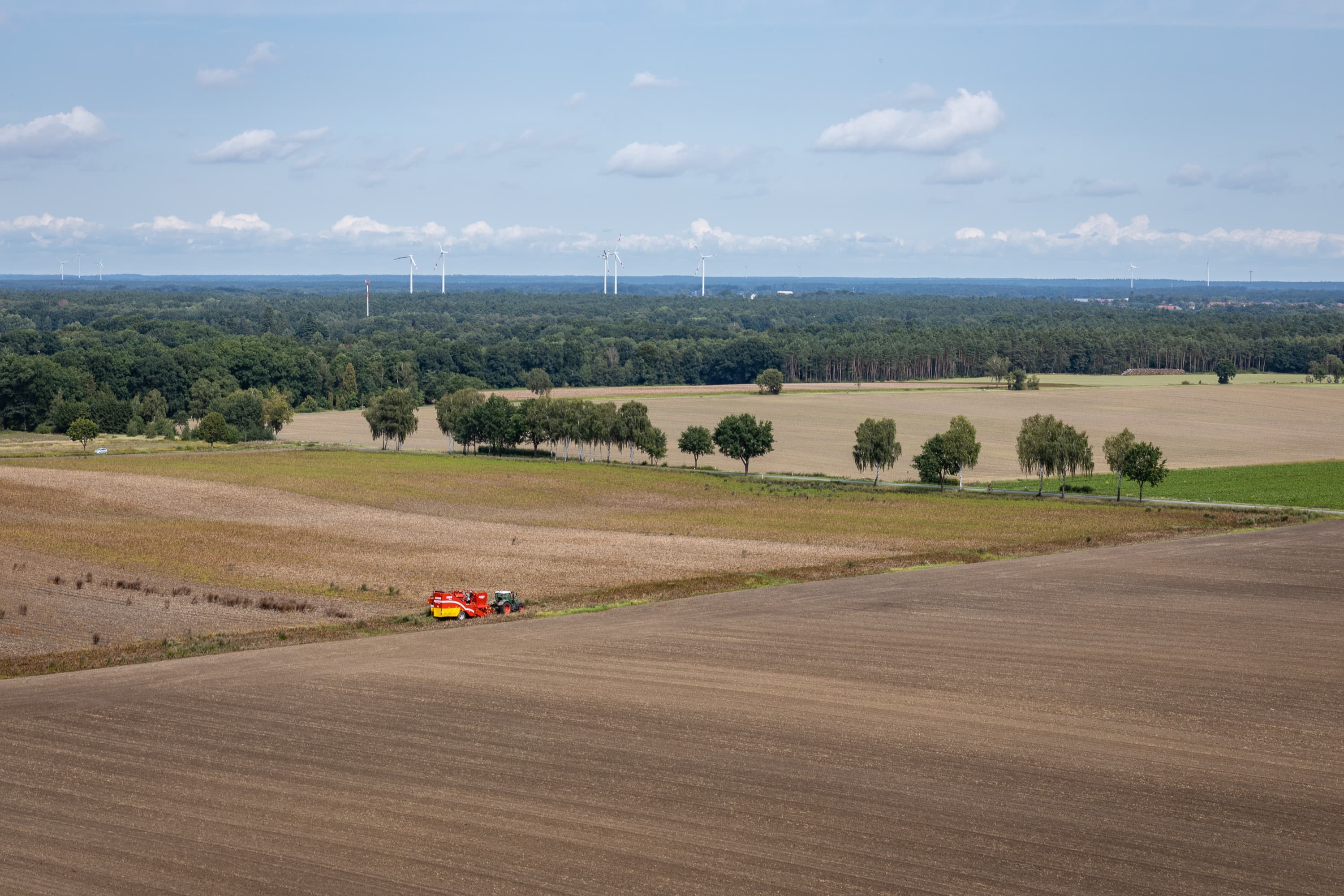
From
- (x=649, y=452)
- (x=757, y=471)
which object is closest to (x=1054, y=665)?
(x=757, y=471)

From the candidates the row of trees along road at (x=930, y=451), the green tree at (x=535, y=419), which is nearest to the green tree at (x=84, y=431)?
the green tree at (x=535, y=419)

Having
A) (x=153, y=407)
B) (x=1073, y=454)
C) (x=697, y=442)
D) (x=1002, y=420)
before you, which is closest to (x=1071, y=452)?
(x=1073, y=454)

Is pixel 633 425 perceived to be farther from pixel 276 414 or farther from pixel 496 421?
pixel 276 414

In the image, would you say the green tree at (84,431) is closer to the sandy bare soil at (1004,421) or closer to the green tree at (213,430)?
the green tree at (213,430)

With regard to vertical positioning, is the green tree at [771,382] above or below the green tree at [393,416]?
above

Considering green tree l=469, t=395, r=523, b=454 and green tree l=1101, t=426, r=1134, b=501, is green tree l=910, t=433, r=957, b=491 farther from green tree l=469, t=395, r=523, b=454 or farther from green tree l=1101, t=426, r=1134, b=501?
green tree l=469, t=395, r=523, b=454

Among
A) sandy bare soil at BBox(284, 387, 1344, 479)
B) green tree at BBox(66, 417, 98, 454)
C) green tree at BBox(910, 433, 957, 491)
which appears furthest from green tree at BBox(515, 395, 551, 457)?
green tree at BBox(66, 417, 98, 454)

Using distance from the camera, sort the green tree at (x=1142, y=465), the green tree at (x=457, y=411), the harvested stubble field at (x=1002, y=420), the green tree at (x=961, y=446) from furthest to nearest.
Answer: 1. the green tree at (x=457, y=411)
2. the harvested stubble field at (x=1002, y=420)
3. the green tree at (x=961, y=446)
4. the green tree at (x=1142, y=465)

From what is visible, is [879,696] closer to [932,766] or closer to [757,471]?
[932,766]
